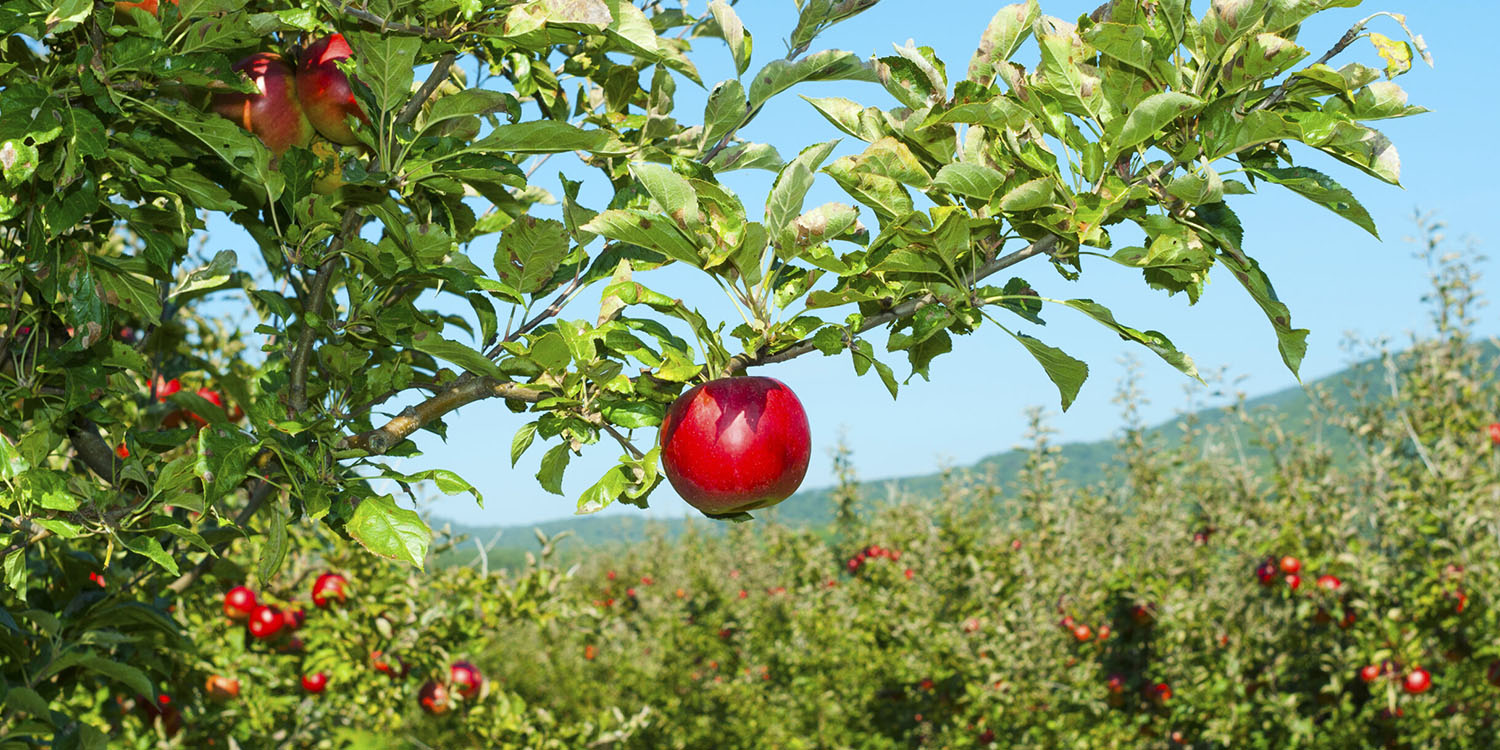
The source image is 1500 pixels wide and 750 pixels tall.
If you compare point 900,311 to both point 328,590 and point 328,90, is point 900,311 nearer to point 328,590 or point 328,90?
point 328,90

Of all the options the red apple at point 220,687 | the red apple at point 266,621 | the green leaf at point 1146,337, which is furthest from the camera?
the red apple at point 266,621

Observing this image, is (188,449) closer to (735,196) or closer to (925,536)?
(735,196)

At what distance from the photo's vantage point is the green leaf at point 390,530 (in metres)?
1.20

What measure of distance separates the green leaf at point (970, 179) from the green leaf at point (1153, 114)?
15cm

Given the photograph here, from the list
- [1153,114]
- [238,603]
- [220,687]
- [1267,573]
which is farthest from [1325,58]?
[1267,573]

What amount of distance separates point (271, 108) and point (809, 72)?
2.80ft

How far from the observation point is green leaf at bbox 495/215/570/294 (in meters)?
1.41

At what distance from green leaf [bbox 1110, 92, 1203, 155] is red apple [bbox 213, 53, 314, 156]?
1.23 metres

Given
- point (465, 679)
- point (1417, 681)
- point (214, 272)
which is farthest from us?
point (1417, 681)

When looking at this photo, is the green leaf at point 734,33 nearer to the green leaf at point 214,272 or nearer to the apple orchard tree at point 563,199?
the apple orchard tree at point 563,199

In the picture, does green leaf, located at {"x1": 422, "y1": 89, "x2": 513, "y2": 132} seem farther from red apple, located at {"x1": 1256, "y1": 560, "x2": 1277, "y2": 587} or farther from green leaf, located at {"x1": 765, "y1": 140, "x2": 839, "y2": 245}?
red apple, located at {"x1": 1256, "y1": 560, "x2": 1277, "y2": 587}

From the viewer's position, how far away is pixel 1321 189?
1200mm

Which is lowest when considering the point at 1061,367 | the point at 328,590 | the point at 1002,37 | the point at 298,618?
the point at 298,618

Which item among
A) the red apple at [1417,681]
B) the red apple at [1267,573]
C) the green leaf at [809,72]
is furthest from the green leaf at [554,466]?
the red apple at [1267,573]
